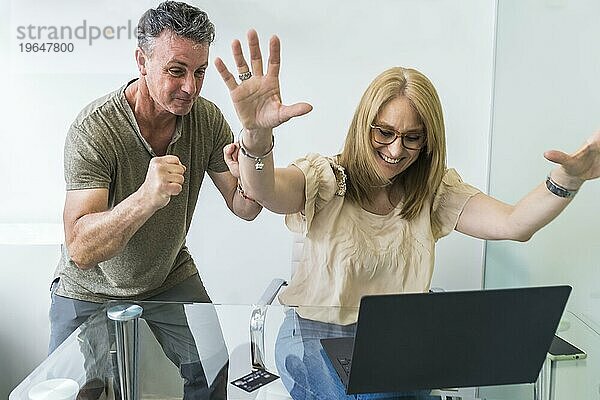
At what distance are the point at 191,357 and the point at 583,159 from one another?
0.94 meters

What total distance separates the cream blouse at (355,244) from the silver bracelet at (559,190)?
285 mm

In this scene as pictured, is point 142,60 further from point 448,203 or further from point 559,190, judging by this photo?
point 559,190

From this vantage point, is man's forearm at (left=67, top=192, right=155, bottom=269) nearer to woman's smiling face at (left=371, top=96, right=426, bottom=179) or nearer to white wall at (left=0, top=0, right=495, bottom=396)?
woman's smiling face at (left=371, top=96, right=426, bottom=179)

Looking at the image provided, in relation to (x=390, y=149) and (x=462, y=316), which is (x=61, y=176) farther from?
(x=462, y=316)

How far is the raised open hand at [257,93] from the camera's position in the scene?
165 cm

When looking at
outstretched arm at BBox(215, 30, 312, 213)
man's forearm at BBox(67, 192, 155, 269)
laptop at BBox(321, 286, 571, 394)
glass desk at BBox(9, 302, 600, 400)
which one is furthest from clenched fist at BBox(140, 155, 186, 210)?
laptop at BBox(321, 286, 571, 394)

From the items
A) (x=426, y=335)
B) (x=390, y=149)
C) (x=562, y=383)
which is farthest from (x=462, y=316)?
(x=390, y=149)

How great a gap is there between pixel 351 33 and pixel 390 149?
1008 mm

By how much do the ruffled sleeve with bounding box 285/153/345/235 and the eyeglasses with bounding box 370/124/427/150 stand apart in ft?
0.42

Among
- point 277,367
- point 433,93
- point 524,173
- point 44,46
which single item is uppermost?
point 44,46

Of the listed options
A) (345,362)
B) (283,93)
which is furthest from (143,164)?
(345,362)

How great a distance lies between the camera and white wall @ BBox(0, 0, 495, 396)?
2822 mm

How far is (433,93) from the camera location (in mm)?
1990

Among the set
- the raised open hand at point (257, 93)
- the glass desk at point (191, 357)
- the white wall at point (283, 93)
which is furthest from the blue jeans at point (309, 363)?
the white wall at point (283, 93)
